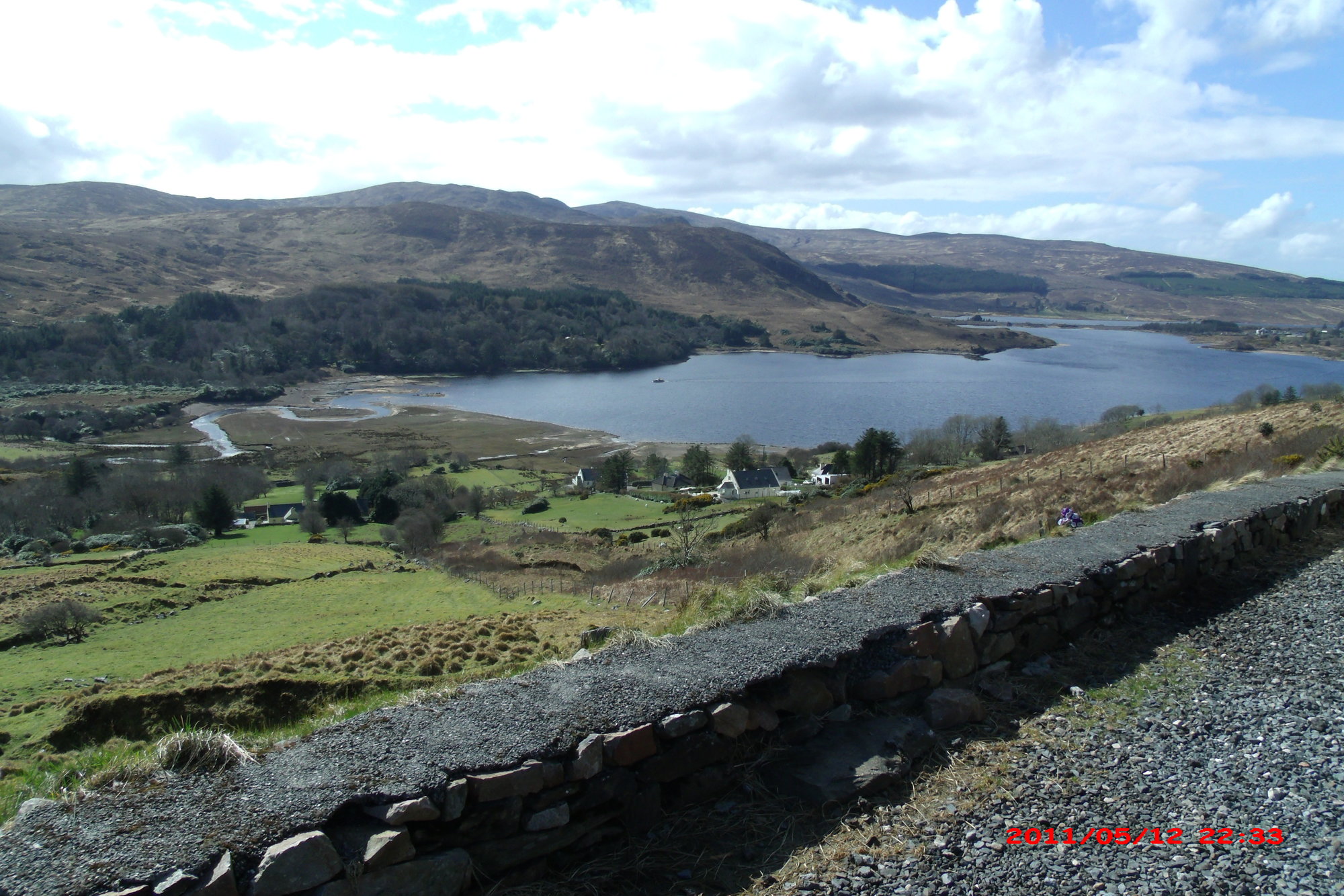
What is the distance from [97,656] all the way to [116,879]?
15.1 meters

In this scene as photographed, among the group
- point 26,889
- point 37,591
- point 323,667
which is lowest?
point 37,591

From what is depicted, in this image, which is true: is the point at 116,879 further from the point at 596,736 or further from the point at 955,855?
the point at 955,855

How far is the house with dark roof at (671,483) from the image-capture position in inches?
2427

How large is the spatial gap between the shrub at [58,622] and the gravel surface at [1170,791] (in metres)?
19.2

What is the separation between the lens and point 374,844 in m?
3.51

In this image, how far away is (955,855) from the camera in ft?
13.0

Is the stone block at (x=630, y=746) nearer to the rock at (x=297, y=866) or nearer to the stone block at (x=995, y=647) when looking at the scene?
the rock at (x=297, y=866)

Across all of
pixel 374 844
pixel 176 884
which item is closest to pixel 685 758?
pixel 374 844

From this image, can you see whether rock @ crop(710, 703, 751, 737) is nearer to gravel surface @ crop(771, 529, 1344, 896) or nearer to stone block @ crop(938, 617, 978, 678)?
gravel surface @ crop(771, 529, 1344, 896)

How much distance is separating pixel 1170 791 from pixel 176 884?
16.2ft

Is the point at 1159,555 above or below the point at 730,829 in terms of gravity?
above

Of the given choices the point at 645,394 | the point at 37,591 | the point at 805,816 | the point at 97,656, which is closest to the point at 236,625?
the point at 97,656

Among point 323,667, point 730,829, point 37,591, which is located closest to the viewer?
point 730,829

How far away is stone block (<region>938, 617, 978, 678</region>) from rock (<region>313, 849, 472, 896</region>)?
3.63 m
